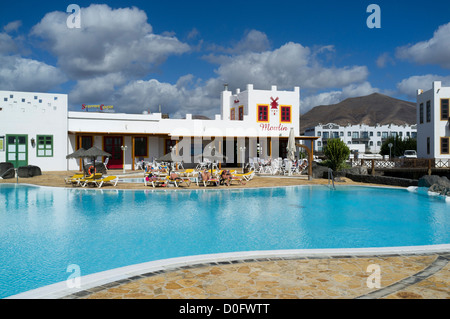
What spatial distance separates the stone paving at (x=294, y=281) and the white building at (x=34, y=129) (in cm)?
2084

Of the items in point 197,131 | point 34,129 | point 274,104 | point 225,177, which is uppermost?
point 274,104

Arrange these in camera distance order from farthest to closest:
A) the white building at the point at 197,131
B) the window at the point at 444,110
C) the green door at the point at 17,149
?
the window at the point at 444,110
the white building at the point at 197,131
the green door at the point at 17,149

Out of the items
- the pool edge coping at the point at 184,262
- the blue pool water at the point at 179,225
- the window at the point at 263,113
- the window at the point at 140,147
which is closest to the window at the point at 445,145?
the window at the point at 263,113

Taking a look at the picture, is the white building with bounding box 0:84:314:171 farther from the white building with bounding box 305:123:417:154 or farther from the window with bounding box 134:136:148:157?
the white building with bounding box 305:123:417:154

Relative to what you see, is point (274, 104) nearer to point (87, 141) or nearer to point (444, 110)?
point (444, 110)

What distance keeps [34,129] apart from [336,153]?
18.3 meters

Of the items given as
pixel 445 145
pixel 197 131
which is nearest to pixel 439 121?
pixel 445 145

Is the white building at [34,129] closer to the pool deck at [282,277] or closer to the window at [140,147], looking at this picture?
the window at [140,147]

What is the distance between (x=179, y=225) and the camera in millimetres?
8773

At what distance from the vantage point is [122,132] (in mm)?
23797

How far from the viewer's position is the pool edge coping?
4.10 metres

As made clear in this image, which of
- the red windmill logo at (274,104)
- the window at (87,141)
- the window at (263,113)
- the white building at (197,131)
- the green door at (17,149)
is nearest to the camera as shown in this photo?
the green door at (17,149)

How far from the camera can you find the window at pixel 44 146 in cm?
2245
